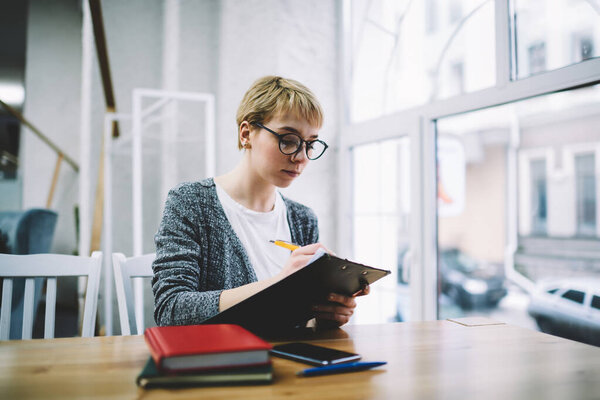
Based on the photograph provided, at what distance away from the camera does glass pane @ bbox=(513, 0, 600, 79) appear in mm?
1674

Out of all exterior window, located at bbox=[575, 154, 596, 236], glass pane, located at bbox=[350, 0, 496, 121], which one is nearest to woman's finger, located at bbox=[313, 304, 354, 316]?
glass pane, located at bbox=[350, 0, 496, 121]

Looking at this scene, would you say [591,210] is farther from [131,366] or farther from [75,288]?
[131,366]

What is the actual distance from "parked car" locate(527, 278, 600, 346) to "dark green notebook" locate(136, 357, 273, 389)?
3.76m

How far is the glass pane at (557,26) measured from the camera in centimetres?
167

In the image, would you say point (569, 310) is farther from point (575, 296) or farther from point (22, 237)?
point (22, 237)

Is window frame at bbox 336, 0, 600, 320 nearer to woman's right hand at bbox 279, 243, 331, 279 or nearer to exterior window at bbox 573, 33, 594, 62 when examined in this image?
exterior window at bbox 573, 33, 594, 62

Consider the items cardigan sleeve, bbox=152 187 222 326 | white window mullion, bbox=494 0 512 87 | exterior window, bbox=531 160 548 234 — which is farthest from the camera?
exterior window, bbox=531 160 548 234

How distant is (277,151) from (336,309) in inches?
17.3

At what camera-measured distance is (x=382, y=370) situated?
75 centimetres

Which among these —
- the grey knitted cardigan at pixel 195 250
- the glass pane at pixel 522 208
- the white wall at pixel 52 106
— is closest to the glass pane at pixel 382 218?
the grey knitted cardigan at pixel 195 250

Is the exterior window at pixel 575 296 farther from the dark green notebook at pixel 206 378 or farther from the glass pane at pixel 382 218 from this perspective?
the dark green notebook at pixel 206 378

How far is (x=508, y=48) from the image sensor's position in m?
1.88

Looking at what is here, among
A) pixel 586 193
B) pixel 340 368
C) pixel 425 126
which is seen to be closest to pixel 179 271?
pixel 340 368

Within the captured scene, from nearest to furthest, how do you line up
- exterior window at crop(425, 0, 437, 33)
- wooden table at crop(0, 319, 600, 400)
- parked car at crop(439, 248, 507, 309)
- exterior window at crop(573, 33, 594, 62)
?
wooden table at crop(0, 319, 600, 400)
exterior window at crop(573, 33, 594, 62)
exterior window at crop(425, 0, 437, 33)
parked car at crop(439, 248, 507, 309)
